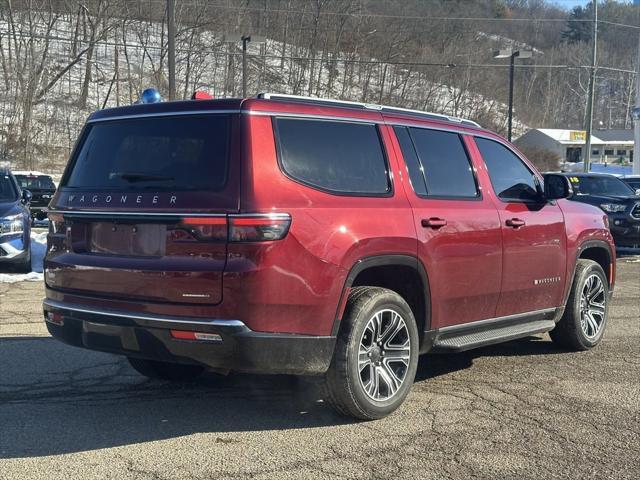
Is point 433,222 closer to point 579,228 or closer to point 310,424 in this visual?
point 310,424

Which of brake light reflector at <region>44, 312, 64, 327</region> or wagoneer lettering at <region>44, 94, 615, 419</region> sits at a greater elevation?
wagoneer lettering at <region>44, 94, 615, 419</region>

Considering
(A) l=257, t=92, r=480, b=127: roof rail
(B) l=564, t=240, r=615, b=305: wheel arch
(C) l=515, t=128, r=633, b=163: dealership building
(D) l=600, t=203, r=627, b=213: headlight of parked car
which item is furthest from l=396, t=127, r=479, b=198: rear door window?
(C) l=515, t=128, r=633, b=163: dealership building

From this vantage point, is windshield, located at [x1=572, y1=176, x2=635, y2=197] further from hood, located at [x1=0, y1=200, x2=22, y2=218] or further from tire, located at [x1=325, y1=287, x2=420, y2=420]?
tire, located at [x1=325, y1=287, x2=420, y2=420]

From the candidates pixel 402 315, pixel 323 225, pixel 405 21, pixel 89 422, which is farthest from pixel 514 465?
pixel 405 21

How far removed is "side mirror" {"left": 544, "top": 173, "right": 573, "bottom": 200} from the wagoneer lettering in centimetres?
76

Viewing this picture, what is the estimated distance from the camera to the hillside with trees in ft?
180

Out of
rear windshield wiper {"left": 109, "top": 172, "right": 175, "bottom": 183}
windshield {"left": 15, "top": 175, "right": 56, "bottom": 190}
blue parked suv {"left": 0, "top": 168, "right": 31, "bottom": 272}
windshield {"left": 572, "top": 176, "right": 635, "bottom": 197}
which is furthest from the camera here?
windshield {"left": 15, "top": 175, "right": 56, "bottom": 190}

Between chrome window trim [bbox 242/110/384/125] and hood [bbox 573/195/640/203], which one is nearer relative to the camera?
chrome window trim [bbox 242/110/384/125]

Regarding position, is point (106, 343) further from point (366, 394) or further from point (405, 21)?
point (405, 21)

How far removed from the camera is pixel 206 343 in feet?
13.9

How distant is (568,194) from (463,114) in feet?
222

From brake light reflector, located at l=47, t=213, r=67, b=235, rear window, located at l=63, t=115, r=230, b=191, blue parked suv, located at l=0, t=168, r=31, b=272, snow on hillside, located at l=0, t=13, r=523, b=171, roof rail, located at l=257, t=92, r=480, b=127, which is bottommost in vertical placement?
blue parked suv, located at l=0, t=168, r=31, b=272

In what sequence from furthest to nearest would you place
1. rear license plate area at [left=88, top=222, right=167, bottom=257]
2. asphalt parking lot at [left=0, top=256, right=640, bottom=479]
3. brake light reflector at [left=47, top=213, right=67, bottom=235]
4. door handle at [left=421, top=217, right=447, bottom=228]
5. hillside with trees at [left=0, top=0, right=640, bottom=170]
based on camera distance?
1. hillside with trees at [left=0, top=0, right=640, bottom=170]
2. door handle at [left=421, top=217, right=447, bottom=228]
3. brake light reflector at [left=47, top=213, right=67, bottom=235]
4. rear license plate area at [left=88, top=222, right=167, bottom=257]
5. asphalt parking lot at [left=0, top=256, right=640, bottom=479]

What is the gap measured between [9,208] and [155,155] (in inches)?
321
